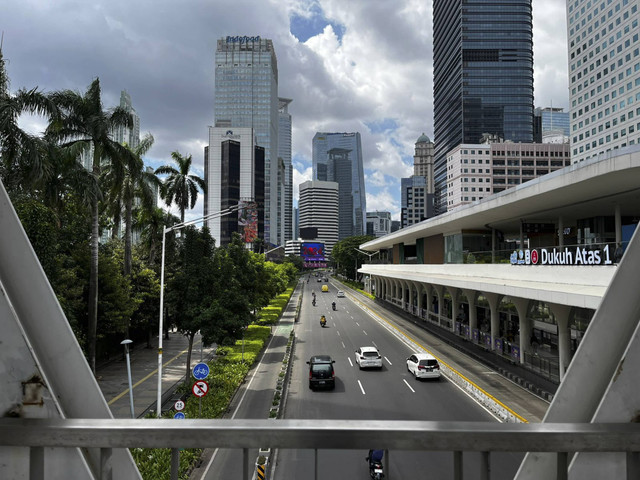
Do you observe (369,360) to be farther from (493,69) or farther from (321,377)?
(493,69)

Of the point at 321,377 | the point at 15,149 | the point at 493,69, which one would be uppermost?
the point at 493,69

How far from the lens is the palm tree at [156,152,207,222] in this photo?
28984 millimetres

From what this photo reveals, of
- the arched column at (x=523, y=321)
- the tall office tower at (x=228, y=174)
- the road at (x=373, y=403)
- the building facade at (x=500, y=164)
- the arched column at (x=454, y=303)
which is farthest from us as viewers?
the tall office tower at (x=228, y=174)

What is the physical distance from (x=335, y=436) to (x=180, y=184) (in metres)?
29.8

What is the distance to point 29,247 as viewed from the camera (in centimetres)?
195

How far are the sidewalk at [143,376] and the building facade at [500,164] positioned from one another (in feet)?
338

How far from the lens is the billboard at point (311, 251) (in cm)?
17162

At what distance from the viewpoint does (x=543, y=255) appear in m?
16.3

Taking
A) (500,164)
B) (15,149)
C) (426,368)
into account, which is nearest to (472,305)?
(426,368)

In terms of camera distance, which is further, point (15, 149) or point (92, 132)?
point (92, 132)

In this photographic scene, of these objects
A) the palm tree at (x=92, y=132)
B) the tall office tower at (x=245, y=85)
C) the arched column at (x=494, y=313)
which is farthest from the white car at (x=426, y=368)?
the tall office tower at (x=245, y=85)

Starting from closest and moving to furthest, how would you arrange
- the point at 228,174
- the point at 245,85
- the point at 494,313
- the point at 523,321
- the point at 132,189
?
the point at 523,321 < the point at 494,313 < the point at 132,189 < the point at 228,174 < the point at 245,85

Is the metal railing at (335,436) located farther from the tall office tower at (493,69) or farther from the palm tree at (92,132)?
the tall office tower at (493,69)

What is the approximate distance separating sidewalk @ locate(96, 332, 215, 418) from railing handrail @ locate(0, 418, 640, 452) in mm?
14866
